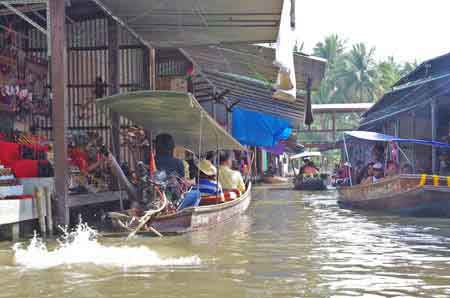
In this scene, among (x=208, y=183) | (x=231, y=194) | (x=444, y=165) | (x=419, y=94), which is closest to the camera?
(x=208, y=183)

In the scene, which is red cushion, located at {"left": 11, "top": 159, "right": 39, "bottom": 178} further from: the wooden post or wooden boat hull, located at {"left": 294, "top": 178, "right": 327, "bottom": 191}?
wooden boat hull, located at {"left": 294, "top": 178, "right": 327, "bottom": 191}

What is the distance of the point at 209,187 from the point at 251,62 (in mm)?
4515

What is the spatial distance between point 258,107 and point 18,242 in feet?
36.9

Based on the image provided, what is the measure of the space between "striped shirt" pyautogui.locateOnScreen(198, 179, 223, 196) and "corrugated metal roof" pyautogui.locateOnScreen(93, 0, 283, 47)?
2.98 m

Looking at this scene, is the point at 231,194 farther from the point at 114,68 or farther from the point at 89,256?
the point at 89,256

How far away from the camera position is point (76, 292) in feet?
17.3

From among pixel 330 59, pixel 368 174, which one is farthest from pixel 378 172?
pixel 330 59

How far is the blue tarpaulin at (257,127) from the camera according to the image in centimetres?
1895

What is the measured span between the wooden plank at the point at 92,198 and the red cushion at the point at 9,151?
3.63 feet

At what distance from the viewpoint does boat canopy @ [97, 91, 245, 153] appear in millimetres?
8742

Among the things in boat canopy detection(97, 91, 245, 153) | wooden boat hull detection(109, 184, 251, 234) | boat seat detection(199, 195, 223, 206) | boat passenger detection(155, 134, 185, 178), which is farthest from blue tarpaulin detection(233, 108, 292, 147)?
boat passenger detection(155, 134, 185, 178)

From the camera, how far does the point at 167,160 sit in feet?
31.5

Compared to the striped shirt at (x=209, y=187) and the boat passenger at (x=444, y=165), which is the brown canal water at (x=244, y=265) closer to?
the striped shirt at (x=209, y=187)

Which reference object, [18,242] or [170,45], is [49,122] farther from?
[18,242]
